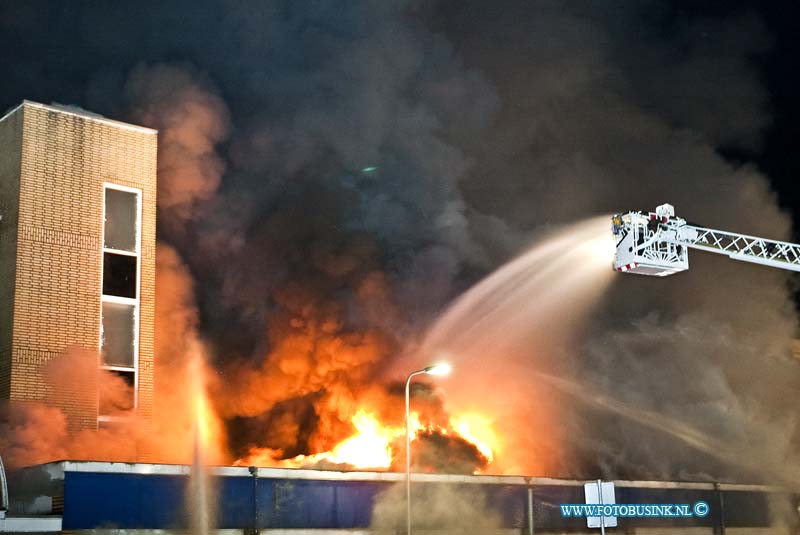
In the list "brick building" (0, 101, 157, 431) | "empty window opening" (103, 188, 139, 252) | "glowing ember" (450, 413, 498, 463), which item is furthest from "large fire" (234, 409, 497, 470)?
"empty window opening" (103, 188, 139, 252)

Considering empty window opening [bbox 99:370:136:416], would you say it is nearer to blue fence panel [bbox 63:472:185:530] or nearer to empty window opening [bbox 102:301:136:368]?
empty window opening [bbox 102:301:136:368]

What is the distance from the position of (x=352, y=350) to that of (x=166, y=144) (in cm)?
1070

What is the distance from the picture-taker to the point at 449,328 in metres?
40.7

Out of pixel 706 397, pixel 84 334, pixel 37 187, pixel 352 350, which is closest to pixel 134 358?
pixel 84 334

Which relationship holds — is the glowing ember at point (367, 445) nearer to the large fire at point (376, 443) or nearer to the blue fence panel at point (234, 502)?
the large fire at point (376, 443)

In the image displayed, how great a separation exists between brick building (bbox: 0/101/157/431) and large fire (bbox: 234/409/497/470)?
30.2ft

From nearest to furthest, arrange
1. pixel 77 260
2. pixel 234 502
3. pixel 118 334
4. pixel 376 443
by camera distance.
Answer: pixel 234 502 < pixel 77 260 < pixel 118 334 < pixel 376 443

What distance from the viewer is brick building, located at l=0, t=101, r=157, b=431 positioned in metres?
26.0

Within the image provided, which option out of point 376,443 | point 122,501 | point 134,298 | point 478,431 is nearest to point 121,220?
point 134,298

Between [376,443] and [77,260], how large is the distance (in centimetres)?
1380

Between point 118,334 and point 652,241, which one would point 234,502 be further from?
point 652,241

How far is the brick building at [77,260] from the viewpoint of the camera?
25984mm

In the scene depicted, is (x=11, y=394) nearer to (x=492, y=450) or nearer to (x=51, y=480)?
(x=51, y=480)

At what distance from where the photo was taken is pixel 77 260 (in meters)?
27.1
